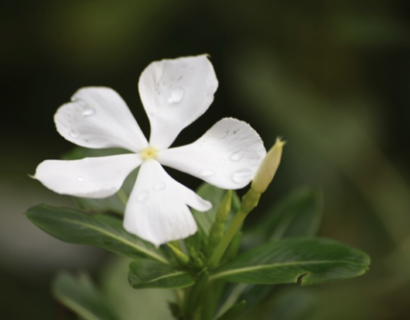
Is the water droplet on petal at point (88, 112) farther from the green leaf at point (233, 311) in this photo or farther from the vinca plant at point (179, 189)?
the green leaf at point (233, 311)

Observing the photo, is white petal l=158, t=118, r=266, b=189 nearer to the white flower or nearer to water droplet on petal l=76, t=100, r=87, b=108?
the white flower

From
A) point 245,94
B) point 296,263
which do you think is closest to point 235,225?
point 296,263

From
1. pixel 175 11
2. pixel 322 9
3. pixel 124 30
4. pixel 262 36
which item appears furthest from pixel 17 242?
pixel 322 9

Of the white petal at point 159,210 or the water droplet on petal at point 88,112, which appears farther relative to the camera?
the water droplet on petal at point 88,112

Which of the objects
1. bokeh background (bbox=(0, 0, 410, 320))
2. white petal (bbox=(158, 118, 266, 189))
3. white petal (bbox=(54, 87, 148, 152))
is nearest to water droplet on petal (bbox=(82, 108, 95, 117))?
white petal (bbox=(54, 87, 148, 152))

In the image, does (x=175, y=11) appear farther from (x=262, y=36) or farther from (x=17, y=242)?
(x=17, y=242)

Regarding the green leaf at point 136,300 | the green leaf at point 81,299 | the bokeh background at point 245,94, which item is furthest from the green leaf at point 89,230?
the bokeh background at point 245,94
